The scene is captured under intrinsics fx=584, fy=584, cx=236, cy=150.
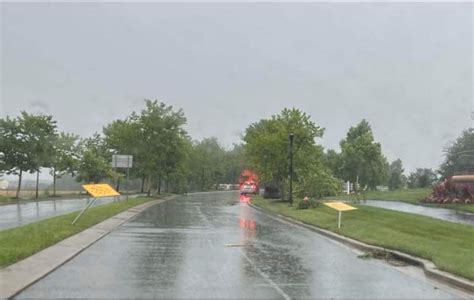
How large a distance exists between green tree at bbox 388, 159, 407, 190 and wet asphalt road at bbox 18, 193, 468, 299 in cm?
8430

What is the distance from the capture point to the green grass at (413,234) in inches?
519

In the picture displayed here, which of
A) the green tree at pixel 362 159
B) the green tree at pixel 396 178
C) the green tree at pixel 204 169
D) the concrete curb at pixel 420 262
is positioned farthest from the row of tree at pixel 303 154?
the green tree at pixel 396 178

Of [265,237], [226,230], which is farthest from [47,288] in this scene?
[226,230]

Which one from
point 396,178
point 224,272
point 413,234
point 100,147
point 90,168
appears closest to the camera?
point 224,272

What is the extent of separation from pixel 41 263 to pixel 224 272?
3709 millimetres

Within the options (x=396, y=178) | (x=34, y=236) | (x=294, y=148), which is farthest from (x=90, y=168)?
(x=396, y=178)

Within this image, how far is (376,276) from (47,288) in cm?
636

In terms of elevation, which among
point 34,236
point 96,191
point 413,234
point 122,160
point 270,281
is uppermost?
point 122,160

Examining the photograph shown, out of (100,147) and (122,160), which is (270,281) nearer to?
(122,160)

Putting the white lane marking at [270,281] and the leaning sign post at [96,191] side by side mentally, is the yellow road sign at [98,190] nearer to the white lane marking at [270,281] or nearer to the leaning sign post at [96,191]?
the leaning sign post at [96,191]

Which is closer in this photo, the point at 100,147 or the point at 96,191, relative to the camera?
the point at 96,191

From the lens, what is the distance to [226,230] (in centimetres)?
2148

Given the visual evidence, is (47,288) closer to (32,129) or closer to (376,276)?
(376,276)

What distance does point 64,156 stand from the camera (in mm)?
54594
